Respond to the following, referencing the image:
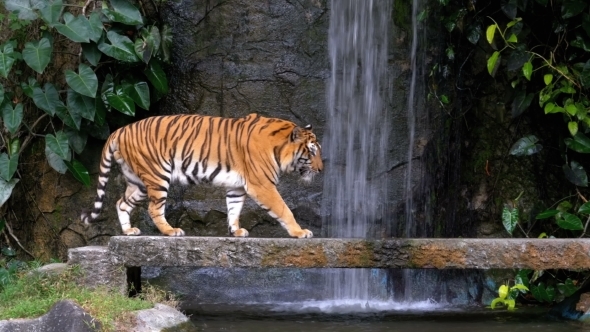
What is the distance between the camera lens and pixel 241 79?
888cm

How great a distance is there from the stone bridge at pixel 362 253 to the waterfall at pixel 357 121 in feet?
8.12

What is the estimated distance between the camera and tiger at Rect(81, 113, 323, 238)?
22.4 ft

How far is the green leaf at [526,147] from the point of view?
7852 millimetres

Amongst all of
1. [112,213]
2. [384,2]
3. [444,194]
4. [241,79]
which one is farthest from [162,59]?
[444,194]

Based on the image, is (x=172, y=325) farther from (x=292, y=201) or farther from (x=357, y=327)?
(x=292, y=201)

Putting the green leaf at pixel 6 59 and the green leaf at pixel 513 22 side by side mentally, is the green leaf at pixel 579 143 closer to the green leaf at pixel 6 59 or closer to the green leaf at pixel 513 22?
the green leaf at pixel 513 22

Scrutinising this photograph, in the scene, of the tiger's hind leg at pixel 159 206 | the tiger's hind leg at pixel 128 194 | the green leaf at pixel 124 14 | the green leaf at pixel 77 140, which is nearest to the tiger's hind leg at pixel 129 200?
the tiger's hind leg at pixel 128 194

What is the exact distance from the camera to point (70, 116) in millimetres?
7922

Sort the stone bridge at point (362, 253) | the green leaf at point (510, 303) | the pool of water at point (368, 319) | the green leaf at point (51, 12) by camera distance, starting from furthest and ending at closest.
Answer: the green leaf at point (51, 12) → the green leaf at point (510, 303) → the pool of water at point (368, 319) → the stone bridge at point (362, 253)

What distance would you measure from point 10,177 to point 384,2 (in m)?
4.04

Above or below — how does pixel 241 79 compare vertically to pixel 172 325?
above

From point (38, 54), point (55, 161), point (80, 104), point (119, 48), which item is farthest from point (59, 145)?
point (119, 48)

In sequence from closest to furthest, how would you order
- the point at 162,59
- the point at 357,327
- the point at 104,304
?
the point at 104,304 → the point at 357,327 → the point at 162,59

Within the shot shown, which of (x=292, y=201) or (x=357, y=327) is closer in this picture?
(x=357, y=327)
